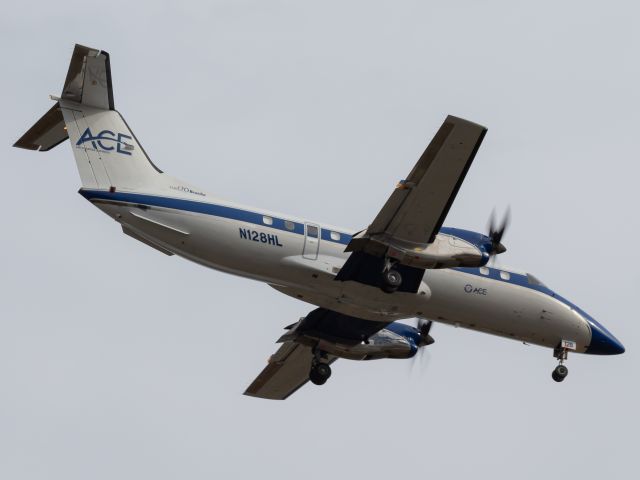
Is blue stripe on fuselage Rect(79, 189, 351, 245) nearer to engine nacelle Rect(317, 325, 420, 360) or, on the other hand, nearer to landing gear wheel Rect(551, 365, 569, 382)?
engine nacelle Rect(317, 325, 420, 360)

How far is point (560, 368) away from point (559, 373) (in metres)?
0.16

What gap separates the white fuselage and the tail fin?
59 cm

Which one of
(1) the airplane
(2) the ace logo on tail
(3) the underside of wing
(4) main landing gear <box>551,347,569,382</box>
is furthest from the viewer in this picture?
(3) the underside of wing

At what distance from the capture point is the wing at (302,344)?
38.6m

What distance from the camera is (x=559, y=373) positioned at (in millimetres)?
38375

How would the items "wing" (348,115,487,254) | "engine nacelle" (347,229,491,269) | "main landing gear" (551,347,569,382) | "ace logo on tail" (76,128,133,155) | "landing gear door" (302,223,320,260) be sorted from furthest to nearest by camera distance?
"main landing gear" (551,347,569,382)
"landing gear door" (302,223,320,260)
"engine nacelle" (347,229,491,269)
"ace logo on tail" (76,128,133,155)
"wing" (348,115,487,254)

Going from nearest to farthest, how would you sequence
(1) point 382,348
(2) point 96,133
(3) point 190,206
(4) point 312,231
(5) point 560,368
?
1. (3) point 190,206
2. (2) point 96,133
3. (4) point 312,231
4. (5) point 560,368
5. (1) point 382,348

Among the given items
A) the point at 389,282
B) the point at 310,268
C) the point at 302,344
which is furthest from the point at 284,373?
the point at 389,282

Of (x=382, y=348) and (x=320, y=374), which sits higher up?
(x=382, y=348)

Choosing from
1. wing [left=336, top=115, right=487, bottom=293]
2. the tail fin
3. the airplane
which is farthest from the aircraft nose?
the tail fin

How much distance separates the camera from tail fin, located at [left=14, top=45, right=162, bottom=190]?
33188 mm

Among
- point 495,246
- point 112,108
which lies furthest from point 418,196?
point 112,108

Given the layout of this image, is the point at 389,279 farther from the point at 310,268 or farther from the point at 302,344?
the point at 302,344

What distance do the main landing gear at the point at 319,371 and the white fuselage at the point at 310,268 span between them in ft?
10.6
